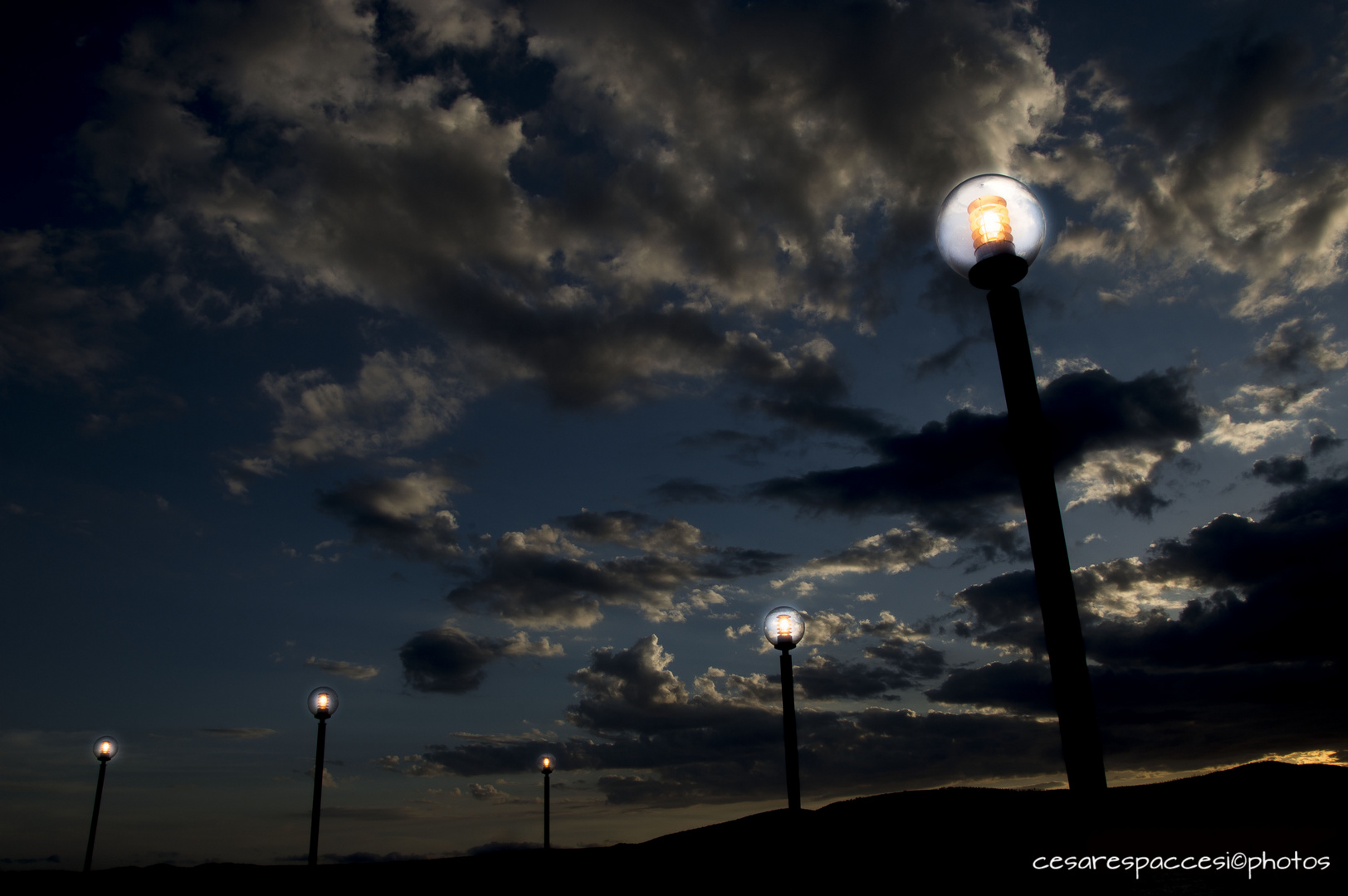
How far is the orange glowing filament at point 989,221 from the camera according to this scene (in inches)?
169

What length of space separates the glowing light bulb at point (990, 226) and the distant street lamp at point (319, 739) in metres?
19.0

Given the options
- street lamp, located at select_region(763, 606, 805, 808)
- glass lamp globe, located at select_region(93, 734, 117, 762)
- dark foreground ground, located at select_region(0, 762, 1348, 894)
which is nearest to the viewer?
dark foreground ground, located at select_region(0, 762, 1348, 894)

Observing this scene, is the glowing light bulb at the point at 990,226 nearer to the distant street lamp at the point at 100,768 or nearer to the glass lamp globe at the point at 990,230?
the glass lamp globe at the point at 990,230

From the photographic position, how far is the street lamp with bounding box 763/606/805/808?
10773mm

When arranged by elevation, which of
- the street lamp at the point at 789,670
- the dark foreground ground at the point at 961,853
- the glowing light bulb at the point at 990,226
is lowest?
the dark foreground ground at the point at 961,853

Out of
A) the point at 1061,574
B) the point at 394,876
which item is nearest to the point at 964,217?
the point at 1061,574

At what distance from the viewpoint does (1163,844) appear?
7.12 m

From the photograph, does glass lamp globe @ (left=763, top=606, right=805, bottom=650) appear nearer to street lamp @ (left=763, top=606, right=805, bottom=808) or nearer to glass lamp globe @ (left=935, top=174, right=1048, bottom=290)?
street lamp @ (left=763, top=606, right=805, bottom=808)

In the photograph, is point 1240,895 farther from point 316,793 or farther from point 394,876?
point 316,793

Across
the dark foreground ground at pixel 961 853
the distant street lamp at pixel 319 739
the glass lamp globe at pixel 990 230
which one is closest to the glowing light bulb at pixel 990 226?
the glass lamp globe at pixel 990 230

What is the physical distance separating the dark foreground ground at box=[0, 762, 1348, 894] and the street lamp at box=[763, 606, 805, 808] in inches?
17.9

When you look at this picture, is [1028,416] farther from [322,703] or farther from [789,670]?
[322,703]

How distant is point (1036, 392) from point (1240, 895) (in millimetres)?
4227

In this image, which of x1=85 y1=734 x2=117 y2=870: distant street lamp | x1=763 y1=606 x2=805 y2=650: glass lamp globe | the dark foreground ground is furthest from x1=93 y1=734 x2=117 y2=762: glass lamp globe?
x1=763 y1=606 x2=805 y2=650: glass lamp globe
